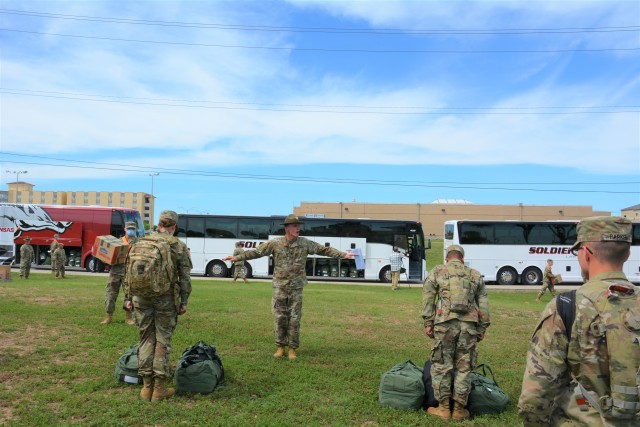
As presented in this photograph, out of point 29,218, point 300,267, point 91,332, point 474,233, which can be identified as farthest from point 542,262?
point 29,218

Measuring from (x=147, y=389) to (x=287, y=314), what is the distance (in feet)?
7.80

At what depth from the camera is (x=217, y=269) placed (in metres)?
24.1

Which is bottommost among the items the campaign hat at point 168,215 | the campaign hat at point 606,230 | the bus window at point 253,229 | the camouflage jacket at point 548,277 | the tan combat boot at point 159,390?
the tan combat boot at point 159,390

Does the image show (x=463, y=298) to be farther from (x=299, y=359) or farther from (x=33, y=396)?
(x=33, y=396)

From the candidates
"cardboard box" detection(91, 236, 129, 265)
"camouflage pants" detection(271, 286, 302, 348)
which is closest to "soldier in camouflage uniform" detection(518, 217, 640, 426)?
"camouflage pants" detection(271, 286, 302, 348)

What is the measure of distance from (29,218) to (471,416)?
27344 mm

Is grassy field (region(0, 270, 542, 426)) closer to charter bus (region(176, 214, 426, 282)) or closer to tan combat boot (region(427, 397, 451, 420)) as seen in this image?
tan combat boot (region(427, 397, 451, 420))

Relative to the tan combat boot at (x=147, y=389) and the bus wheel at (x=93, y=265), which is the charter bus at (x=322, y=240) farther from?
the tan combat boot at (x=147, y=389)

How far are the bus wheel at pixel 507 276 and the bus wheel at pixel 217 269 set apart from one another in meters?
14.3

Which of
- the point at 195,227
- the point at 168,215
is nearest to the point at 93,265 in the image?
the point at 195,227

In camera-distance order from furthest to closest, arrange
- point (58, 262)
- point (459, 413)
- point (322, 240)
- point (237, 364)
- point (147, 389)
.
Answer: point (322, 240), point (58, 262), point (237, 364), point (147, 389), point (459, 413)

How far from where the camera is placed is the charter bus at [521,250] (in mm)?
23781

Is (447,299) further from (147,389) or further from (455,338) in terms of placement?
(147,389)

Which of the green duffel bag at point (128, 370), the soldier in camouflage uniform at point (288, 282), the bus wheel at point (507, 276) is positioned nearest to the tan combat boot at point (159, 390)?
the green duffel bag at point (128, 370)
